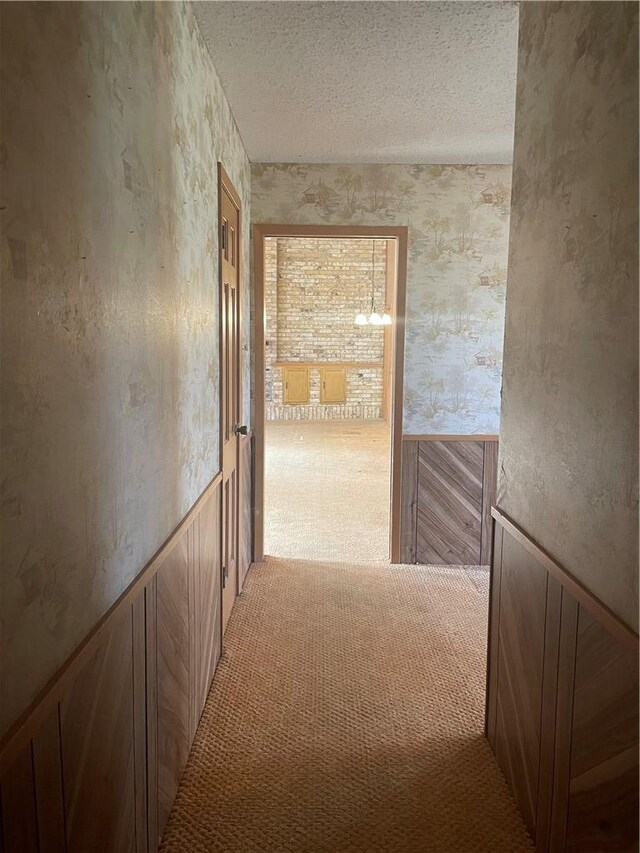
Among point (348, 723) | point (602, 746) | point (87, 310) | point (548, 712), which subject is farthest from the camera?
point (348, 723)

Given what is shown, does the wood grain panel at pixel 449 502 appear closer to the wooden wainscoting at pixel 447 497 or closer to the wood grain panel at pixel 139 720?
the wooden wainscoting at pixel 447 497

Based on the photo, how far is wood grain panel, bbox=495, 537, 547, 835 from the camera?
1.70 m

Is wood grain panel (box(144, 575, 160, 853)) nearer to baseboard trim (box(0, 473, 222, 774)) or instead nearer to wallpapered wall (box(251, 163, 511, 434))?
baseboard trim (box(0, 473, 222, 774))

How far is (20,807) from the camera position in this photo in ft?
3.07

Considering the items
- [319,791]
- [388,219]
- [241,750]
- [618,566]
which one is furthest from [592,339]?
[388,219]

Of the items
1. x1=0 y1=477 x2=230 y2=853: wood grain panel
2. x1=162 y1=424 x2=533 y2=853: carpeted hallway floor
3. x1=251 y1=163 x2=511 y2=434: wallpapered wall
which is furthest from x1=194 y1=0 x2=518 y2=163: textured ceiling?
x1=162 y1=424 x2=533 y2=853: carpeted hallway floor

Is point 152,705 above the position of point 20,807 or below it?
below

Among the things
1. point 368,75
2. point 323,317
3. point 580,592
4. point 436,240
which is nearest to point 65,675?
point 580,592

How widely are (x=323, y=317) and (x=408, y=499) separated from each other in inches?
296

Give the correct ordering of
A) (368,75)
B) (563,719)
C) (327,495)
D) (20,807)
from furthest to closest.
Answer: (327,495), (368,75), (563,719), (20,807)

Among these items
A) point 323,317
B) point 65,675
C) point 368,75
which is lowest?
point 65,675

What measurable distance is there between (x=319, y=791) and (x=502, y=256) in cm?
323

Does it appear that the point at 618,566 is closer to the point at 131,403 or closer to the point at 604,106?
the point at 604,106

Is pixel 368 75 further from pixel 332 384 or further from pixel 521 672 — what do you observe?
pixel 332 384
